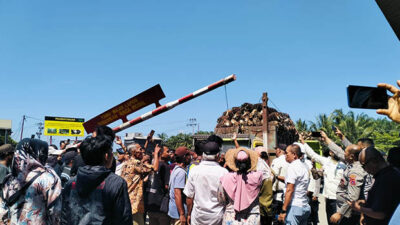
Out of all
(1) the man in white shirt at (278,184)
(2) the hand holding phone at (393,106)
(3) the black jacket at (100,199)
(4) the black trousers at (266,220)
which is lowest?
(4) the black trousers at (266,220)

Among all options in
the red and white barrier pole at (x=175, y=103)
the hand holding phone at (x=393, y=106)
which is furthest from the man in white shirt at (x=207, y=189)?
the red and white barrier pole at (x=175, y=103)

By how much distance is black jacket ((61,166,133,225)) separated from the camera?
276cm

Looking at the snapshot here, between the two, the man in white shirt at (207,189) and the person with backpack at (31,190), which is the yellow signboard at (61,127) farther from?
the person with backpack at (31,190)

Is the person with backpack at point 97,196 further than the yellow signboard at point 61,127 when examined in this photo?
No

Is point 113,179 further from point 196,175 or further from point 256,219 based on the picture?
point 256,219

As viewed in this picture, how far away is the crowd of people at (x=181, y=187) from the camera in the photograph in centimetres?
281

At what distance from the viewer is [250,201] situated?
13.4 feet

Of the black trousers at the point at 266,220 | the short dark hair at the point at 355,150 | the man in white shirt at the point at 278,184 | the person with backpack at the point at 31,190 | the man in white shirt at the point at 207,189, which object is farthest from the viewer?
the man in white shirt at the point at 278,184

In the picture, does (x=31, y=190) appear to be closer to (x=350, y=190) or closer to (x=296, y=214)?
(x=296, y=214)

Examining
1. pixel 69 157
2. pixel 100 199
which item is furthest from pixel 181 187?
pixel 100 199

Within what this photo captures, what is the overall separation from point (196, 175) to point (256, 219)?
990 mm

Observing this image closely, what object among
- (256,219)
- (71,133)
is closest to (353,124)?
(71,133)

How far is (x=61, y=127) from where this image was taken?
38562 mm

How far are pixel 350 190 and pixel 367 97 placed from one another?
2.64 meters
